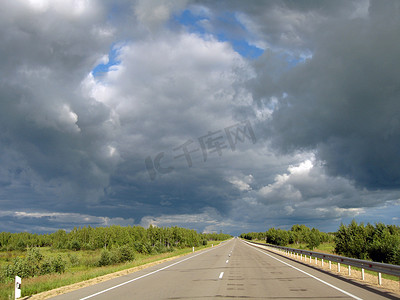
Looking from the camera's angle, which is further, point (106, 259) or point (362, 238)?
point (362, 238)

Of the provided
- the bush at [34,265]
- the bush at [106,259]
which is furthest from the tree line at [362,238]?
the bush at [34,265]

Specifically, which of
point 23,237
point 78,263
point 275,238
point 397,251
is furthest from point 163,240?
point 397,251

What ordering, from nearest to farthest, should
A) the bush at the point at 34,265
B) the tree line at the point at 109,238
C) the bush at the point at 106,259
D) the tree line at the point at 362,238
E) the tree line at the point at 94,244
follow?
the bush at the point at 34,265 → the tree line at the point at 94,244 → the bush at the point at 106,259 → the tree line at the point at 362,238 → the tree line at the point at 109,238

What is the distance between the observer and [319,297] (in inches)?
370

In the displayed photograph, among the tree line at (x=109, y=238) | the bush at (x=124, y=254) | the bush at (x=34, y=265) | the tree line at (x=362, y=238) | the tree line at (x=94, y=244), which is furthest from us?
the tree line at (x=109, y=238)

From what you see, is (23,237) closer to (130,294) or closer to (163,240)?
(163,240)

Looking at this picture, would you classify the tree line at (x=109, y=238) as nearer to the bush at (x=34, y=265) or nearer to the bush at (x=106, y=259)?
the bush at (x=106, y=259)

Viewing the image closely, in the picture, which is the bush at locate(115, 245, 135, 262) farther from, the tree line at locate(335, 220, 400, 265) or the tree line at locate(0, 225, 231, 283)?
the tree line at locate(335, 220, 400, 265)

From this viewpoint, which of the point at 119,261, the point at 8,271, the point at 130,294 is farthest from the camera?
the point at 119,261

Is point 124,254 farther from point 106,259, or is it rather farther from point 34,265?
point 34,265

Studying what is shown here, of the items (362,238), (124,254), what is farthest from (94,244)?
(362,238)

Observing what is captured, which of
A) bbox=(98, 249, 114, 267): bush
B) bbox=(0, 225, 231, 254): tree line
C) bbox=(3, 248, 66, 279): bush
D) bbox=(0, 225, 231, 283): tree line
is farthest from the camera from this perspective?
bbox=(0, 225, 231, 254): tree line

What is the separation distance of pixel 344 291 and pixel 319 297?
70.8 inches

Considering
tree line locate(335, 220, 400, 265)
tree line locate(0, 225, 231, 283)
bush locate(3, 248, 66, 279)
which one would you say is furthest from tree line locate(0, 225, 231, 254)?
bush locate(3, 248, 66, 279)
